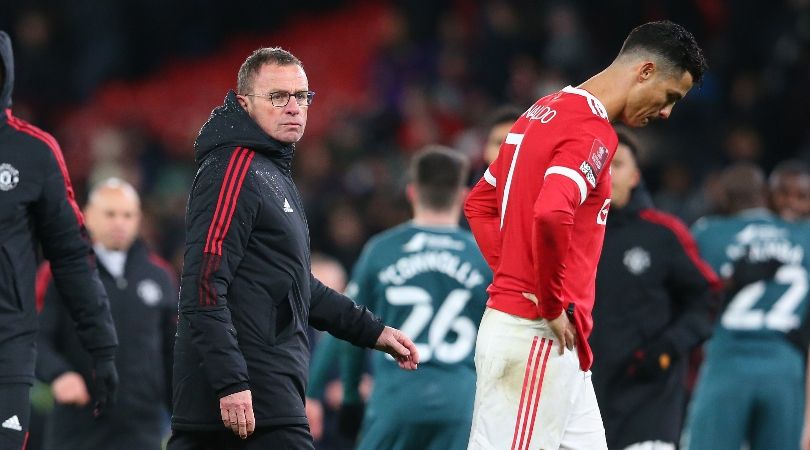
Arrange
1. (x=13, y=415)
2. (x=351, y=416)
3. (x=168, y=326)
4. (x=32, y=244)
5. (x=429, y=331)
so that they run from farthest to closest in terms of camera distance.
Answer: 1. (x=168, y=326)
2. (x=351, y=416)
3. (x=429, y=331)
4. (x=32, y=244)
5. (x=13, y=415)

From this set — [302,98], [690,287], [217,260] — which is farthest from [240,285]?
[690,287]

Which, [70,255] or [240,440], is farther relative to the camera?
[70,255]

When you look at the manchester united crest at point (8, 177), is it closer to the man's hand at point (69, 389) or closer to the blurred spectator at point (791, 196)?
the man's hand at point (69, 389)

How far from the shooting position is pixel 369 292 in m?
7.32

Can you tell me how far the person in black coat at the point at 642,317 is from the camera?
7371mm

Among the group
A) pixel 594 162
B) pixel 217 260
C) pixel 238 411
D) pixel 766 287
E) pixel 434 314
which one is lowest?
pixel 238 411

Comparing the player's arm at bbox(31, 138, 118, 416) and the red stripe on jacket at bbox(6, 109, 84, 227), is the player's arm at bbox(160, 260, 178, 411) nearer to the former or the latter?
the player's arm at bbox(31, 138, 118, 416)

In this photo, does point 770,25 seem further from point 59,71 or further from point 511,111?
point 59,71

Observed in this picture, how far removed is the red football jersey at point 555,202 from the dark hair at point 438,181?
1.98m

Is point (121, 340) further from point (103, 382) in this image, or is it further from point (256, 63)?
point (256, 63)

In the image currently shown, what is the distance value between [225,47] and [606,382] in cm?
1236

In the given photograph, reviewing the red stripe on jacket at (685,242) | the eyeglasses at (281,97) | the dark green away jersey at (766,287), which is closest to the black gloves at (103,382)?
the eyeglasses at (281,97)

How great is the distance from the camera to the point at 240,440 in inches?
192

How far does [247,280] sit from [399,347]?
783 mm
